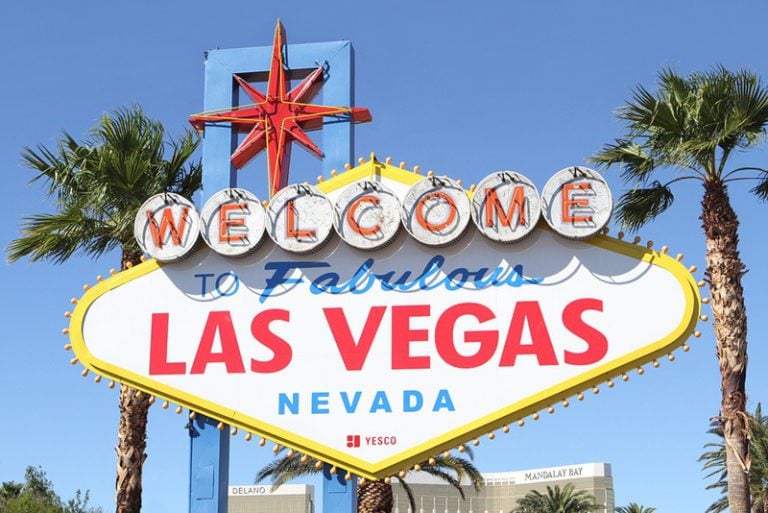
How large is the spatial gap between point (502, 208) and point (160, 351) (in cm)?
502

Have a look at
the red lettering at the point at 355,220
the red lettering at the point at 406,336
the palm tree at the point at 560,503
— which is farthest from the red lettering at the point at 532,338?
the palm tree at the point at 560,503

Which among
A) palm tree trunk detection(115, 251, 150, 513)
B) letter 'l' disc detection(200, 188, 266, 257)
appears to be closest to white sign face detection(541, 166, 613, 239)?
letter 'l' disc detection(200, 188, 266, 257)

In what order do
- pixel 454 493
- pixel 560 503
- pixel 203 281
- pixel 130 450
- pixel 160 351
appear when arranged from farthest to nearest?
pixel 454 493, pixel 560 503, pixel 130 450, pixel 203 281, pixel 160 351

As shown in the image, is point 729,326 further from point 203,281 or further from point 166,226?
point 166,226

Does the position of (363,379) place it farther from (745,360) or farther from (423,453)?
(745,360)

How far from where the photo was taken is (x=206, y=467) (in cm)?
1647

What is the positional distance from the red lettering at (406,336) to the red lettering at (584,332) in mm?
1844

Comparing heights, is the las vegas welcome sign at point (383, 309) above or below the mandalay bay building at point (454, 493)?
below

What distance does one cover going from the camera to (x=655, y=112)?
2106 cm

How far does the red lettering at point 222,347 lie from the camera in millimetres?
16156

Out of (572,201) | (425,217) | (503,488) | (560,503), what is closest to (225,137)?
(425,217)

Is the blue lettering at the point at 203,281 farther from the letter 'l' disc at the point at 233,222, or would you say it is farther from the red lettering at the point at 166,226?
the red lettering at the point at 166,226

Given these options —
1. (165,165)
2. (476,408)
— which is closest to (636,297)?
(476,408)

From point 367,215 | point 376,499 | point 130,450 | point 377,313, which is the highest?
point 367,215
